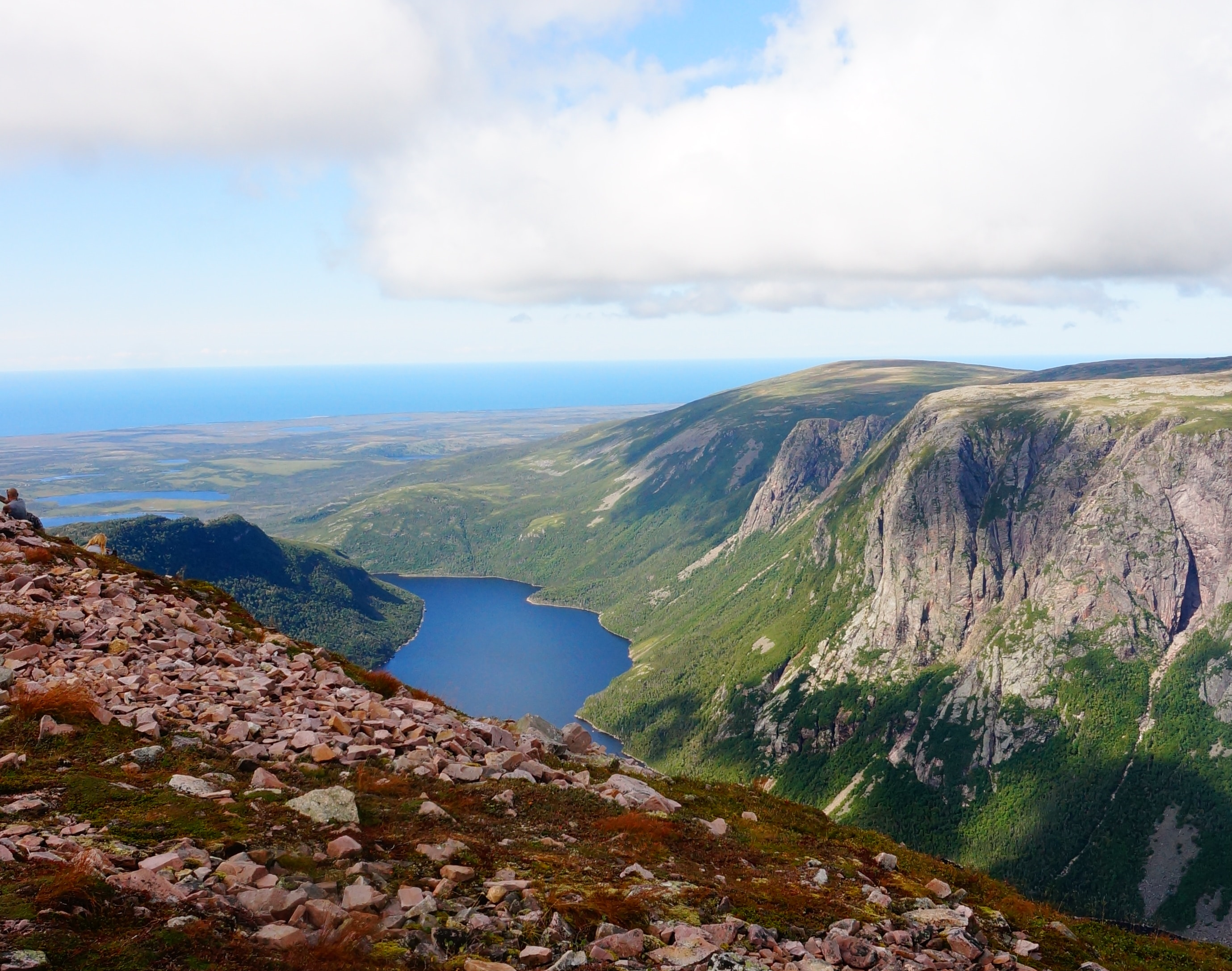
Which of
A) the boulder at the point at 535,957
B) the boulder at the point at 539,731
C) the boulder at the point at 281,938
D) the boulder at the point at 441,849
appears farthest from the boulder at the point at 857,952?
the boulder at the point at 539,731

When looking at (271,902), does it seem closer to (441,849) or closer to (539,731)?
(441,849)

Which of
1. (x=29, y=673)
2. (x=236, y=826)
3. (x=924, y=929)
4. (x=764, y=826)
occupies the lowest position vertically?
(x=764, y=826)

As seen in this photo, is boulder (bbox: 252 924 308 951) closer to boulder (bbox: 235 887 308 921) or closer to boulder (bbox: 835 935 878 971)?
boulder (bbox: 235 887 308 921)

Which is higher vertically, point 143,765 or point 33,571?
point 33,571

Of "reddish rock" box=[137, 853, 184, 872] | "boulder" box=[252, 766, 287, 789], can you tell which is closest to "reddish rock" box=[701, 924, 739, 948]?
"reddish rock" box=[137, 853, 184, 872]

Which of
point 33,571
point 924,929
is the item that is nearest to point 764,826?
point 924,929

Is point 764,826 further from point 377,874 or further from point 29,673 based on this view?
point 29,673
